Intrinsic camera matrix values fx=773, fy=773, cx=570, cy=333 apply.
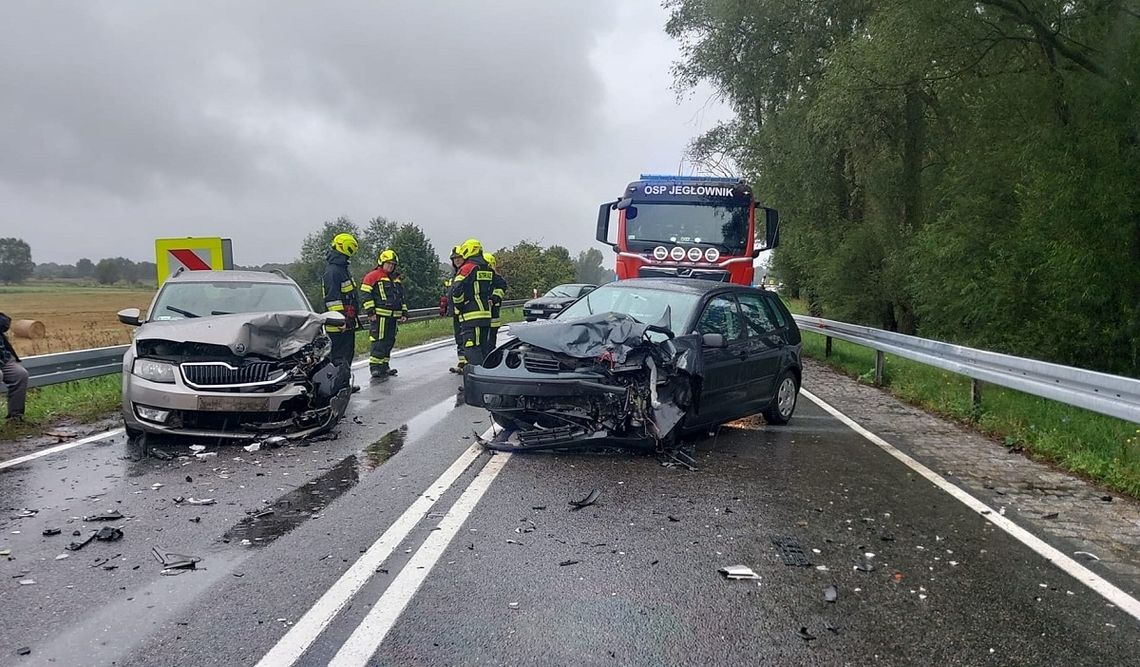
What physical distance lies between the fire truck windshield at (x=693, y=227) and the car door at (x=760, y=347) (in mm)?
5544

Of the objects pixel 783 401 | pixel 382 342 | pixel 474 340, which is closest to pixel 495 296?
pixel 474 340

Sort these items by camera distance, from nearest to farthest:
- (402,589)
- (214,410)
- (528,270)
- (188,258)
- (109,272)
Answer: (402,589)
(214,410)
(188,258)
(109,272)
(528,270)

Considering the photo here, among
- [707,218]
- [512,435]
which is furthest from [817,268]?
[512,435]

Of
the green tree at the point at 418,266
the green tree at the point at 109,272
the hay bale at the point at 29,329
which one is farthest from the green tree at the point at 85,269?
the green tree at the point at 418,266

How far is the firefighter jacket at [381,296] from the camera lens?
476 inches

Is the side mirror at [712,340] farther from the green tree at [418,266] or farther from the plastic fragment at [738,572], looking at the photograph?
the green tree at [418,266]

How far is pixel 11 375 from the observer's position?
25.2 ft

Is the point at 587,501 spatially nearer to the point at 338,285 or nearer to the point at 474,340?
the point at 474,340

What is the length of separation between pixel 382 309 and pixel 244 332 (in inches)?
196

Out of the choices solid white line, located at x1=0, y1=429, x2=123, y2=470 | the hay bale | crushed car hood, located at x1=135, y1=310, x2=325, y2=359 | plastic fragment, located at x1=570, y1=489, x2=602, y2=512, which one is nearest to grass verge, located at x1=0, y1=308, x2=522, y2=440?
solid white line, located at x1=0, y1=429, x2=123, y2=470

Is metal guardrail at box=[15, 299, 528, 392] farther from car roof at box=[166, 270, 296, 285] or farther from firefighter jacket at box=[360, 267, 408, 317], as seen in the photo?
firefighter jacket at box=[360, 267, 408, 317]

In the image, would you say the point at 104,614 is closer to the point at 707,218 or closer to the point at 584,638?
the point at 584,638

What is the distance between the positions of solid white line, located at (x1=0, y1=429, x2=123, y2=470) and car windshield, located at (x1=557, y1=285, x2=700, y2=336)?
459 cm

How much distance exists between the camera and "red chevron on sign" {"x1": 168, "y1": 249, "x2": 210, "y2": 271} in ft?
41.5
